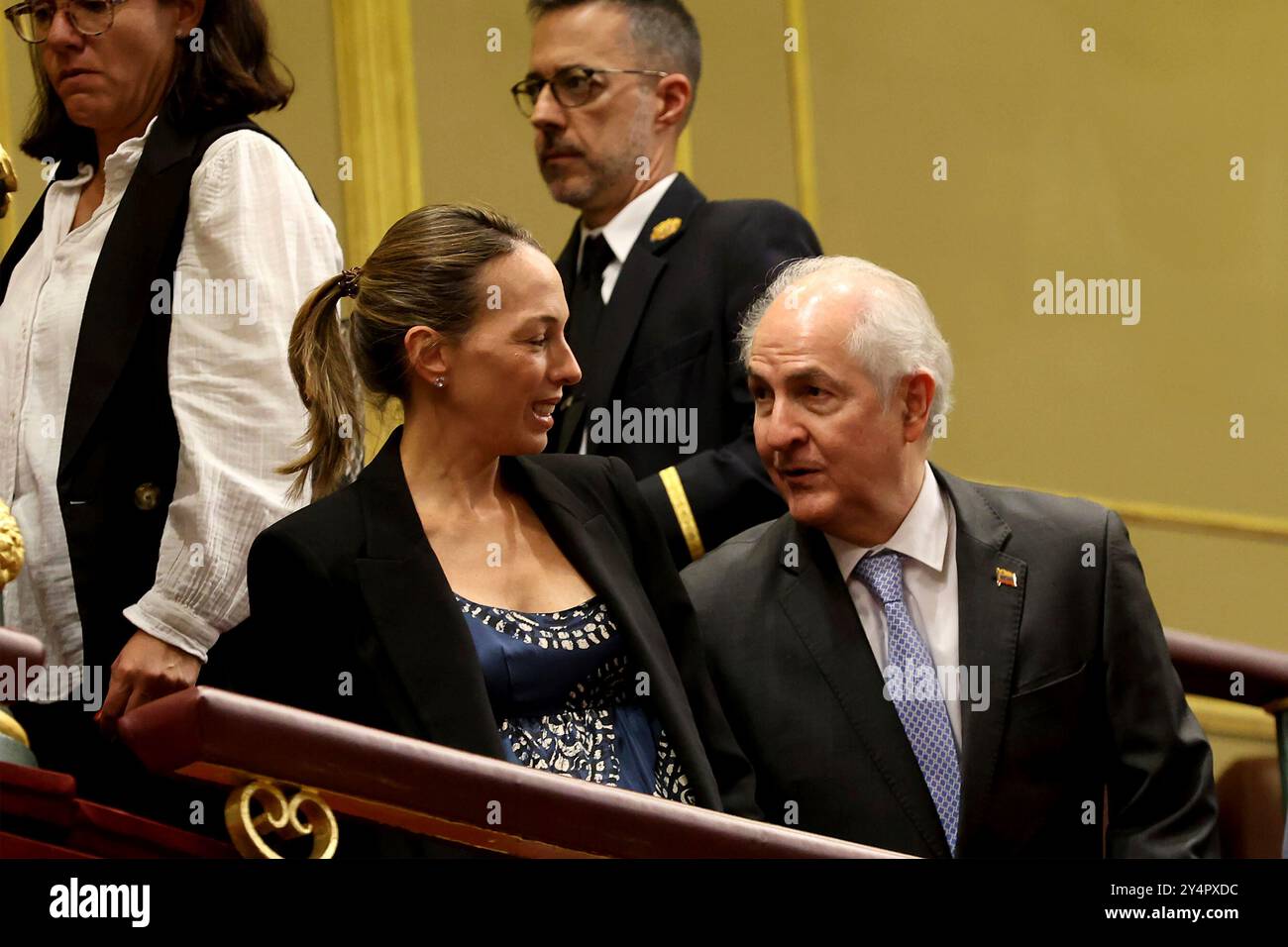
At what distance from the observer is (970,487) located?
3197 millimetres

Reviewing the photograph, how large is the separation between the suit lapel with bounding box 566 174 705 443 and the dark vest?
786mm

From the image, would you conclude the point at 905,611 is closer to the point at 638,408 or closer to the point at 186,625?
the point at 638,408

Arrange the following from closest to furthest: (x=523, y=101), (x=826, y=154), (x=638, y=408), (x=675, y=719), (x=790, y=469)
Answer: (x=675, y=719) → (x=790, y=469) → (x=638, y=408) → (x=523, y=101) → (x=826, y=154)

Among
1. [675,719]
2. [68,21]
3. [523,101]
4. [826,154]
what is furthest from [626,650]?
[826,154]

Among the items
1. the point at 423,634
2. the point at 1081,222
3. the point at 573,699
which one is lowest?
the point at 573,699

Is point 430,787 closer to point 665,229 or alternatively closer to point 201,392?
point 201,392

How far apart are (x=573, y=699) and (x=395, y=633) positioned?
0.82 ft

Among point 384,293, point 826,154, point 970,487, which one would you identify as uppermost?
point 826,154

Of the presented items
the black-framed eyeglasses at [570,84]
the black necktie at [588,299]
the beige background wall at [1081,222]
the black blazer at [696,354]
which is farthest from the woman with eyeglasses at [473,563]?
the beige background wall at [1081,222]

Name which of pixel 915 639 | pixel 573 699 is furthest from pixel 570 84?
pixel 573 699

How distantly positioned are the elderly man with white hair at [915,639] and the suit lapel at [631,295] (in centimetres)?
31

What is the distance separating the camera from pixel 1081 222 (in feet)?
18.1

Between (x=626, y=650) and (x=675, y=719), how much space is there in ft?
0.33
